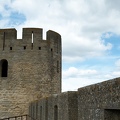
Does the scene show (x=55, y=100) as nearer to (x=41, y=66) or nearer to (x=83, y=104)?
(x=83, y=104)

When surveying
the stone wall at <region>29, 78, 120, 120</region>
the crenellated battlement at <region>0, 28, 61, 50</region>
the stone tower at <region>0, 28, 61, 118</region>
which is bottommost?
the stone wall at <region>29, 78, 120, 120</region>

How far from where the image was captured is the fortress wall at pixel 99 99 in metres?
3.86

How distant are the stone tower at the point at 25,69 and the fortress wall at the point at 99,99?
→ 15407 millimetres

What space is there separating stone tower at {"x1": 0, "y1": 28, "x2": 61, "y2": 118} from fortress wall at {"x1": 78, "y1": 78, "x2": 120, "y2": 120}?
15.4 meters

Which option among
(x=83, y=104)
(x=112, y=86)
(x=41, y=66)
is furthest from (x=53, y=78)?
(x=112, y=86)

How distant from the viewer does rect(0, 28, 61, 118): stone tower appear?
804 inches

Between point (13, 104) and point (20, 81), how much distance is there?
66.1 inches

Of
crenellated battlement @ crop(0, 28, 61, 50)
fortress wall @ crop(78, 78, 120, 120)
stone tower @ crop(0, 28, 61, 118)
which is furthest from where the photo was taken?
crenellated battlement @ crop(0, 28, 61, 50)

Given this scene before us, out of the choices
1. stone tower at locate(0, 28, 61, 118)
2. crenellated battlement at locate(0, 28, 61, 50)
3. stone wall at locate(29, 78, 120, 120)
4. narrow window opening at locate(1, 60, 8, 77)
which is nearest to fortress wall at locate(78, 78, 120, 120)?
stone wall at locate(29, 78, 120, 120)

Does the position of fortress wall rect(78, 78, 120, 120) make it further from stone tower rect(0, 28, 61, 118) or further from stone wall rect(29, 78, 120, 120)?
stone tower rect(0, 28, 61, 118)

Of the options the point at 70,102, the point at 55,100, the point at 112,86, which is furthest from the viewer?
the point at 55,100

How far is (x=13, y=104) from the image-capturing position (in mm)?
20344

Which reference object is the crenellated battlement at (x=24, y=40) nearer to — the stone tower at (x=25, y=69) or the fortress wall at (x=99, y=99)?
the stone tower at (x=25, y=69)

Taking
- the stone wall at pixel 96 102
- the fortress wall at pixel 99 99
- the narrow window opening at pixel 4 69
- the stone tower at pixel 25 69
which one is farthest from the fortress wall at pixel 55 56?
the fortress wall at pixel 99 99
